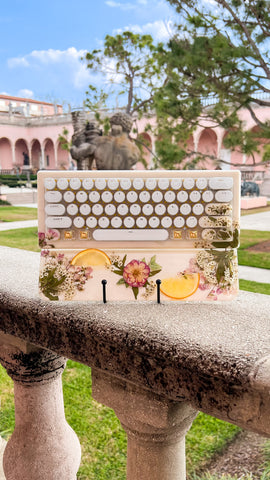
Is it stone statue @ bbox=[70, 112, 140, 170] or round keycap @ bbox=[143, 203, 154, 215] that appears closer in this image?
round keycap @ bbox=[143, 203, 154, 215]

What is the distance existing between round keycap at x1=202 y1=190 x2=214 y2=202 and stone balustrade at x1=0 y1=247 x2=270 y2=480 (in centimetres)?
21

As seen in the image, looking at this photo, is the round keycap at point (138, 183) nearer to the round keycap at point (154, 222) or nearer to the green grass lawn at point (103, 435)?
the round keycap at point (154, 222)

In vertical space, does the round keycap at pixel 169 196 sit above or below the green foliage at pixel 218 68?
below

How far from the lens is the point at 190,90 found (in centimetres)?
598

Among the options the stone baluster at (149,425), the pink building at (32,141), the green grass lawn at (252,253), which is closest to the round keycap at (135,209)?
the stone baluster at (149,425)

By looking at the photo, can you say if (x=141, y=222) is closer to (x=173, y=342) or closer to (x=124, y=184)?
(x=124, y=184)

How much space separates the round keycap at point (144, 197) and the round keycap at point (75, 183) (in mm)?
130

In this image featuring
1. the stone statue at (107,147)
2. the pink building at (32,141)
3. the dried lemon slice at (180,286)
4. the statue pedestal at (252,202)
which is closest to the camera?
the dried lemon slice at (180,286)

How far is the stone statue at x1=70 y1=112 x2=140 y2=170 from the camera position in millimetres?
6074

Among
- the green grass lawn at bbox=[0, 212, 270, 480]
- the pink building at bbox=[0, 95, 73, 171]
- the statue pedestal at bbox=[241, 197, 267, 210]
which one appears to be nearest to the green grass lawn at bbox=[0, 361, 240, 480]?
the green grass lawn at bbox=[0, 212, 270, 480]

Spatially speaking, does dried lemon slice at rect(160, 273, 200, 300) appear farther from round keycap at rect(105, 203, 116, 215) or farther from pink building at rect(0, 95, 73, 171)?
pink building at rect(0, 95, 73, 171)

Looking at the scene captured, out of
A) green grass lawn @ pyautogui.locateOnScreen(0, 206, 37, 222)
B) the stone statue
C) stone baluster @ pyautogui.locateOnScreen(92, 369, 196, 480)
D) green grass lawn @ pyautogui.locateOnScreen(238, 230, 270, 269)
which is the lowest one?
green grass lawn @ pyautogui.locateOnScreen(238, 230, 270, 269)

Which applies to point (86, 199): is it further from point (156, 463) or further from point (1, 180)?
point (1, 180)

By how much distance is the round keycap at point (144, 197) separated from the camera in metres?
0.86
